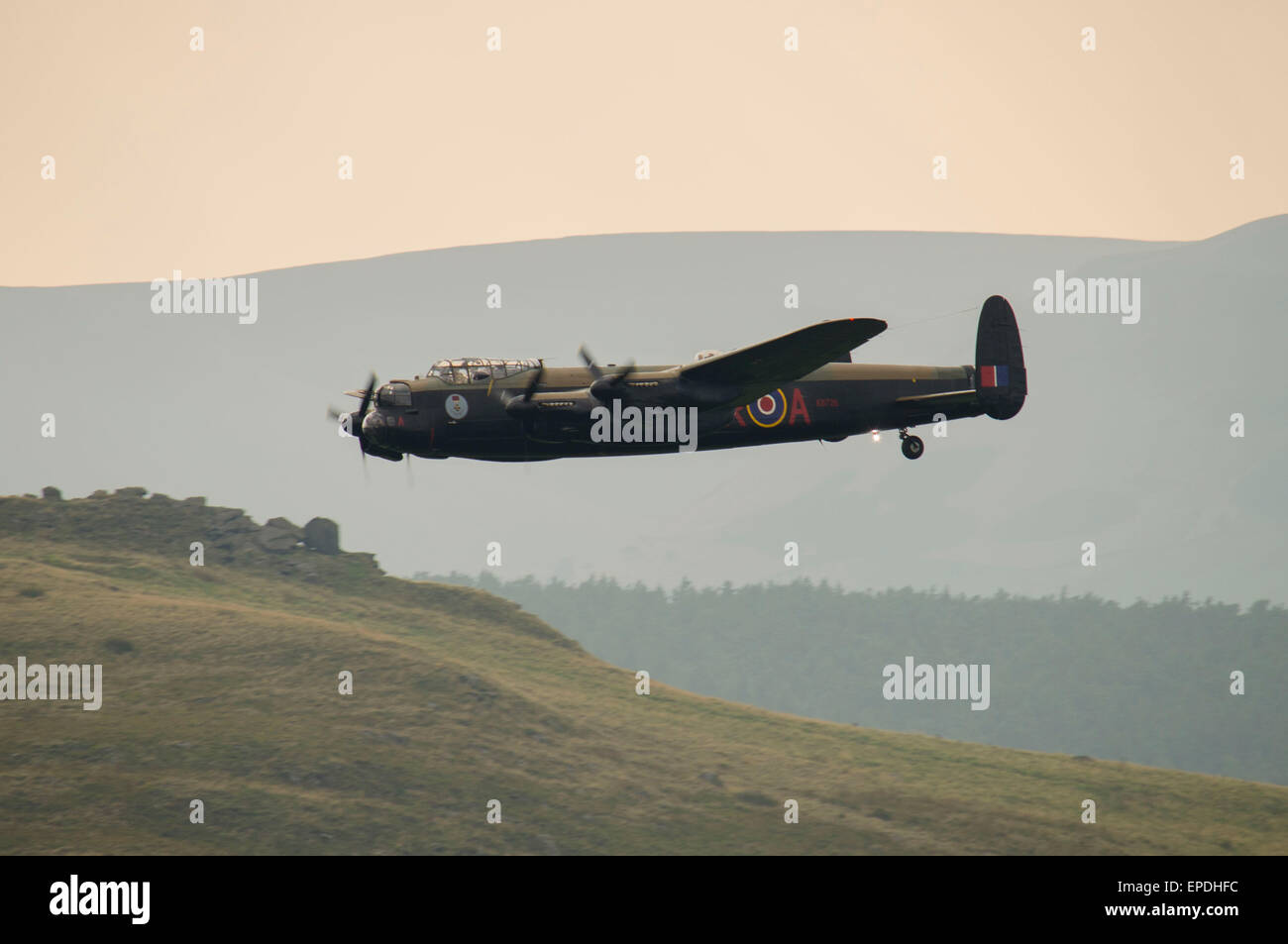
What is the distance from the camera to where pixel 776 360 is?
1602 inches

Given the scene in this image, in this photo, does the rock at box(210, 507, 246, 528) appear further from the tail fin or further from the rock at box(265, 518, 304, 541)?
the tail fin

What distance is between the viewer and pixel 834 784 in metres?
115

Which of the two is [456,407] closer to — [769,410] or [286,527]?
[769,410]

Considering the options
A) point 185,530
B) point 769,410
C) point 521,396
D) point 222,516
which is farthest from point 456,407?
point 222,516

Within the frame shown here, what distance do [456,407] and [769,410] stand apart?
10163 mm

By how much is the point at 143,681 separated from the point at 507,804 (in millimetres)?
29982

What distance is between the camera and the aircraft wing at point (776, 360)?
38.7 metres

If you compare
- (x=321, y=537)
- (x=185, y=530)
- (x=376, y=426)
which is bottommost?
(x=321, y=537)

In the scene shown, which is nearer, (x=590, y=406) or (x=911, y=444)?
(x=590, y=406)

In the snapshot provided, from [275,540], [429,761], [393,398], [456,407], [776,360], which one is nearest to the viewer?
[776,360]

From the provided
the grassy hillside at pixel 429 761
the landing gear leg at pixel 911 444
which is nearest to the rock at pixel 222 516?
the grassy hillside at pixel 429 761

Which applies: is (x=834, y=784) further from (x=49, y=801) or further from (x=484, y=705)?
(x=49, y=801)
